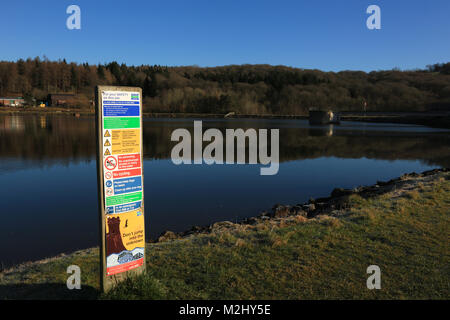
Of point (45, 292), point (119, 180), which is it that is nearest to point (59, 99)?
point (45, 292)

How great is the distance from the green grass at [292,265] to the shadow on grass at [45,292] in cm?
2

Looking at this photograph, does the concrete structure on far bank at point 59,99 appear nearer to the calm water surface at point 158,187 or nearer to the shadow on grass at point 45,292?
the calm water surface at point 158,187

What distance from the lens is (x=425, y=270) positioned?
21.2 ft

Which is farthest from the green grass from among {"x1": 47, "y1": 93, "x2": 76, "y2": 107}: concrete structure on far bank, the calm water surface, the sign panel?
{"x1": 47, "y1": 93, "x2": 76, "y2": 107}: concrete structure on far bank

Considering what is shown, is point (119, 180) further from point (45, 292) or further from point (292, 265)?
point (292, 265)

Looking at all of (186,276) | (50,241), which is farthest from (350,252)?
(50,241)

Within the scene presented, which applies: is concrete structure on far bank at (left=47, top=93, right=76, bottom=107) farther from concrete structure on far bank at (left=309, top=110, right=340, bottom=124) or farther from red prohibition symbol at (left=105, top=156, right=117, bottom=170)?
red prohibition symbol at (left=105, top=156, right=117, bottom=170)

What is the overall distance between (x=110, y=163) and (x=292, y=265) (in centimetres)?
395

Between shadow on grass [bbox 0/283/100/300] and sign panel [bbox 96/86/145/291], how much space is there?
55 cm

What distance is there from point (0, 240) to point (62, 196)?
6.74m

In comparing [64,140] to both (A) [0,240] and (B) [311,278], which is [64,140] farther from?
(B) [311,278]

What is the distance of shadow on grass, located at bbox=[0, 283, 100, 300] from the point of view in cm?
561

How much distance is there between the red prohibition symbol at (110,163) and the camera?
207 inches

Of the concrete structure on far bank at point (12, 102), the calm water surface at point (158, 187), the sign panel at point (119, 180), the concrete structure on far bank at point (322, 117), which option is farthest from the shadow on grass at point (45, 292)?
the concrete structure on far bank at point (12, 102)
